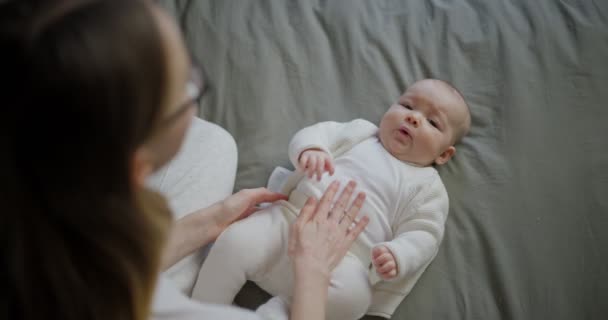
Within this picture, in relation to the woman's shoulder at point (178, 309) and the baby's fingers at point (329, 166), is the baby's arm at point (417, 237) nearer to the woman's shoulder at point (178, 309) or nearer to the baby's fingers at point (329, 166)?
the baby's fingers at point (329, 166)

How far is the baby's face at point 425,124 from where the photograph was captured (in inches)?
49.0

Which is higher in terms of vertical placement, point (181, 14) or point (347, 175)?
point (181, 14)

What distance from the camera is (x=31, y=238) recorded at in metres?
0.50

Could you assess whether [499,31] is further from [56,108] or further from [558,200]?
[56,108]

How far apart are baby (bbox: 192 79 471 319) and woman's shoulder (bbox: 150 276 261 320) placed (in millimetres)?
259

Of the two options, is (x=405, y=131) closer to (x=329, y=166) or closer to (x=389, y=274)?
(x=329, y=166)

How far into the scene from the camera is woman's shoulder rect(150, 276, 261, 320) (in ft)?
2.38

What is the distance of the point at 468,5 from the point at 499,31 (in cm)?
13

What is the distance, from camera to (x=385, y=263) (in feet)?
3.52

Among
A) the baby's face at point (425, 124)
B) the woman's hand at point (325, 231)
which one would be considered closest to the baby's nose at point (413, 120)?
the baby's face at point (425, 124)

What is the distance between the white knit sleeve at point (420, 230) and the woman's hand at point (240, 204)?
28cm

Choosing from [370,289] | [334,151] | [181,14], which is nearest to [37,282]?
[370,289]

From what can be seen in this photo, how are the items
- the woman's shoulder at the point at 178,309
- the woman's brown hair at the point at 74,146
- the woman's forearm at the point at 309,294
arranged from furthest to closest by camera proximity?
the woman's forearm at the point at 309,294 → the woman's shoulder at the point at 178,309 → the woman's brown hair at the point at 74,146

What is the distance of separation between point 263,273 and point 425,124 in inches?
20.4
